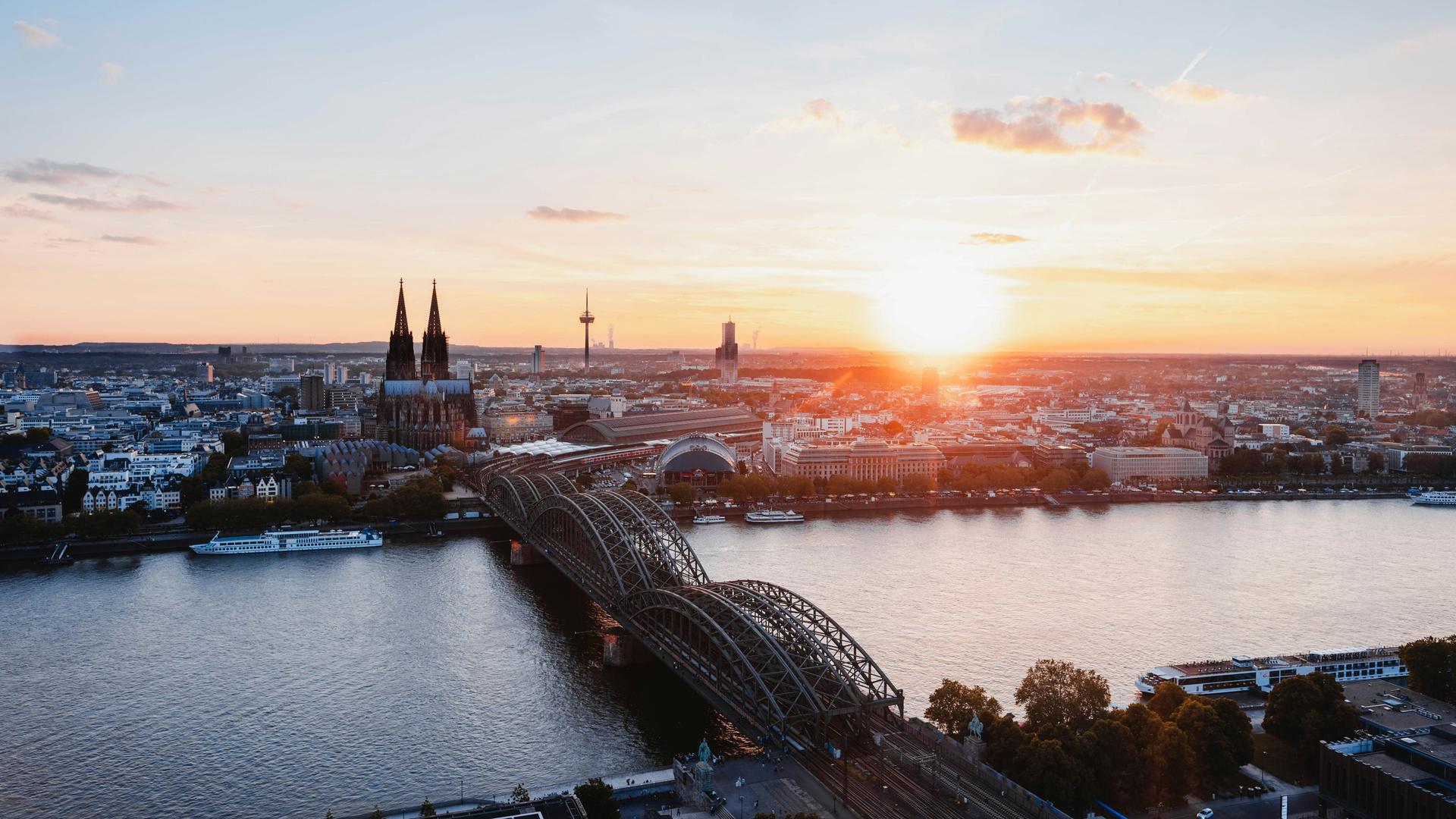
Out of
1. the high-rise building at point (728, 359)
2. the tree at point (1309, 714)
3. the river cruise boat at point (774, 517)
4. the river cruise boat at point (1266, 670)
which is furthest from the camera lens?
the high-rise building at point (728, 359)

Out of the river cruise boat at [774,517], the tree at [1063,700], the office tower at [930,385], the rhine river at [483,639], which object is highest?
the office tower at [930,385]

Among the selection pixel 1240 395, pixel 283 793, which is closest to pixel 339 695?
pixel 283 793

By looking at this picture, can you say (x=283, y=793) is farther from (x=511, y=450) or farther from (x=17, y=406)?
(x=17, y=406)

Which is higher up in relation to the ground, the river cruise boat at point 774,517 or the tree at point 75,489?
the tree at point 75,489

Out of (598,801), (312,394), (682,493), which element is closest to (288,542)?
(682,493)

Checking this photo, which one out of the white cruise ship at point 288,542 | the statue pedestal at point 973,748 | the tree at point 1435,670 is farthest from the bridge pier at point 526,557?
the tree at point 1435,670

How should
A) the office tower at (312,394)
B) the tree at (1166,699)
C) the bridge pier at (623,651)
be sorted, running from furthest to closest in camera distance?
the office tower at (312,394) < the bridge pier at (623,651) < the tree at (1166,699)

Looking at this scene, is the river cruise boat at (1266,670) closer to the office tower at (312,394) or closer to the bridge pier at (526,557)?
the bridge pier at (526,557)
